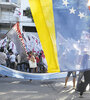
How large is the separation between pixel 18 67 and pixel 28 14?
24160 mm

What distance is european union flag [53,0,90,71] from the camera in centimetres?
405

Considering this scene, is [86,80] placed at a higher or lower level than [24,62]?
higher

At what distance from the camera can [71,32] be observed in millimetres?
4086

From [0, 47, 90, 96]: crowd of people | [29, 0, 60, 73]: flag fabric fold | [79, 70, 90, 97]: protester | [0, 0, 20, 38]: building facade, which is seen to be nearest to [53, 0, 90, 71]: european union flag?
[29, 0, 60, 73]: flag fabric fold

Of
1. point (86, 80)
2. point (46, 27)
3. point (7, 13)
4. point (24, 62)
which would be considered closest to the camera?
point (46, 27)

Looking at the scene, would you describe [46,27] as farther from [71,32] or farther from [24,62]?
[24,62]

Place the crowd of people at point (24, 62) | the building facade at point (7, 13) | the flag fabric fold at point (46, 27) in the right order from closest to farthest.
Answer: the flag fabric fold at point (46, 27), the crowd of people at point (24, 62), the building facade at point (7, 13)

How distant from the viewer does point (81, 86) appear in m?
6.95

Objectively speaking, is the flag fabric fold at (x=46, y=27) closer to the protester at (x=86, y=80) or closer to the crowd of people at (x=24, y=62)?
the protester at (x=86, y=80)

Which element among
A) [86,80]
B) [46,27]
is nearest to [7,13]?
[86,80]

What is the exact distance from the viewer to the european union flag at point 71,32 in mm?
4051

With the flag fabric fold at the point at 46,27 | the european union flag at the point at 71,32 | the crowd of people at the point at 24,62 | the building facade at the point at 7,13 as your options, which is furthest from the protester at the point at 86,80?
the building facade at the point at 7,13

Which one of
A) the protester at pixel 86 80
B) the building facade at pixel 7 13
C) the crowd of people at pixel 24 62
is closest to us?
the protester at pixel 86 80

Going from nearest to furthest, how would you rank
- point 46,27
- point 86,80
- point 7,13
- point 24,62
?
point 46,27
point 86,80
point 24,62
point 7,13
